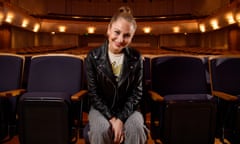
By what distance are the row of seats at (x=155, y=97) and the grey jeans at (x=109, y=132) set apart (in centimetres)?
19

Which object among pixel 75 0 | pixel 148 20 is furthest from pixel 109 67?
pixel 75 0

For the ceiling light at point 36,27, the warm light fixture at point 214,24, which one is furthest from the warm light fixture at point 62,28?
the warm light fixture at point 214,24

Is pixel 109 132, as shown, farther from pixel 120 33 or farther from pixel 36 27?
pixel 36 27

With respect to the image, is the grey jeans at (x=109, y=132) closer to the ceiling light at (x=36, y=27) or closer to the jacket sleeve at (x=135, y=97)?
the jacket sleeve at (x=135, y=97)

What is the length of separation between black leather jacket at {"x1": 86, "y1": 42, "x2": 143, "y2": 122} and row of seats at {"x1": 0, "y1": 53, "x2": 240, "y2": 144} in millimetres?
112

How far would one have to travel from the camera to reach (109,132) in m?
0.94

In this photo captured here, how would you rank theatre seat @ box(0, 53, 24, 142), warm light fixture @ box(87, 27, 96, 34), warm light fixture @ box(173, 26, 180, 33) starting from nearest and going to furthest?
theatre seat @ box(0, 53, 24, 142) < warm light fixture @ box(173, 26, 180, 33) < warm light fixture @ box(87, 27, 96, 34)

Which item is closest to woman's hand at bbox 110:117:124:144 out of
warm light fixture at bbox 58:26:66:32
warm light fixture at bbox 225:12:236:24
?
warm light fixture at bbox 225:12:236:24

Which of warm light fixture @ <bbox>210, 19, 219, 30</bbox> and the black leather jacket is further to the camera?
warm light fixture @ <bbox>210, 19, 219, 30</bbox>

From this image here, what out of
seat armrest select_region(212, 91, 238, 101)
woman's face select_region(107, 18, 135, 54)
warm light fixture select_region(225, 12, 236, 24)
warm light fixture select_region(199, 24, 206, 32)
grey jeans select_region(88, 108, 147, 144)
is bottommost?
grey jeans select_region(88, 108, 147, 144)

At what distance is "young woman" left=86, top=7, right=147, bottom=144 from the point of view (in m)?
0.96

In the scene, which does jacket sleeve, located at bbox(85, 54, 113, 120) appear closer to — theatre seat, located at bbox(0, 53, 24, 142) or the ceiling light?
theatre seat, located at bbox(0, 53, 24, 142)

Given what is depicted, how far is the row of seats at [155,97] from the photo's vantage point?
42.9 inches

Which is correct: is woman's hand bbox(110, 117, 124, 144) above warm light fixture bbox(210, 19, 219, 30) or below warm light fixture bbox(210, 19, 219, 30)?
below
